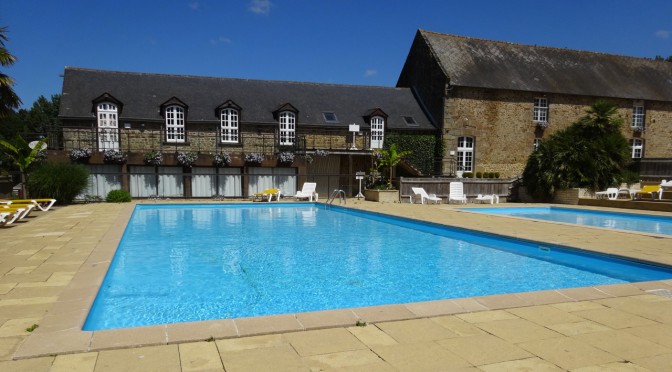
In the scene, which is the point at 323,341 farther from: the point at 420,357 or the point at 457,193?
the point at 457,193

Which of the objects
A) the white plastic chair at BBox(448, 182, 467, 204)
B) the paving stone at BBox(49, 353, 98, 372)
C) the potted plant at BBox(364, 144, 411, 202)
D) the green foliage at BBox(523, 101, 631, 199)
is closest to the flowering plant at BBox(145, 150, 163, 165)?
the potted plant at BBox(364, 144, 411, 202)

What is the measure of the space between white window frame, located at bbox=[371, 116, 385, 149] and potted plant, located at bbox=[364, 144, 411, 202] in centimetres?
169

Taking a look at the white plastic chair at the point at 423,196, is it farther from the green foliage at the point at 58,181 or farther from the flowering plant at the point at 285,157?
the green foliage at the point at 58,181

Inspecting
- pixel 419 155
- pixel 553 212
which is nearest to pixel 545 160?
pixel 553 212

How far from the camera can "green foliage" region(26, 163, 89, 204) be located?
1611 centimetres

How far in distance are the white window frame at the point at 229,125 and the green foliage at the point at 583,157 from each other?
49.2 ft

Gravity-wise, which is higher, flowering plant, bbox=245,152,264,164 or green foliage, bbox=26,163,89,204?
flowering plant, bbox=245,152,264,164

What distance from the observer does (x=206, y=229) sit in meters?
12.0

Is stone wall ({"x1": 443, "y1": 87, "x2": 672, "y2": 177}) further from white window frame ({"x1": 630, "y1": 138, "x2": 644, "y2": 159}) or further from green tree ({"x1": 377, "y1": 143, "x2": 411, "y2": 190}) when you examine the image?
green tree ({"x1": 377, "y1": 143, "x2": 411, "y2": 190})

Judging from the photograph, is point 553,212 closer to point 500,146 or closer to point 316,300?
point 500,146

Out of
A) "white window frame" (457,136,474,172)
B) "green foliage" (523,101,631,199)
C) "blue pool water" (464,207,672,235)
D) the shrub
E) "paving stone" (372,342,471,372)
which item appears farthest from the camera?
"white window frame" (457,136,474,172)

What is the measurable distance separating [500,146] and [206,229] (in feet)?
66.0

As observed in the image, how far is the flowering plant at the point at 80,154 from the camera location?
62.1 ft

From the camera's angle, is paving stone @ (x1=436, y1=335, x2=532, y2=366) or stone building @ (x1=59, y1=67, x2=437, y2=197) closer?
paving stone @ (x1=436, y1=335, x2=532, y2=366)
